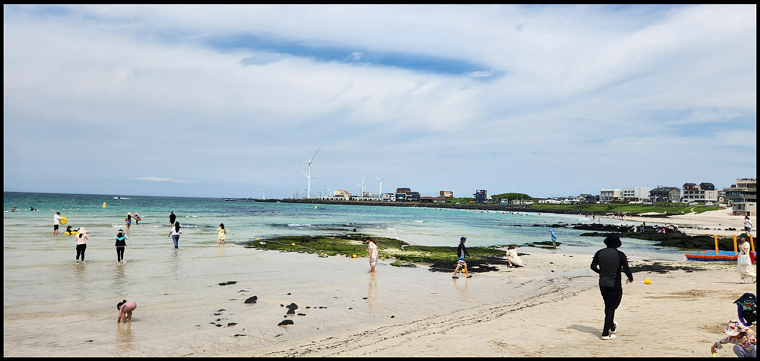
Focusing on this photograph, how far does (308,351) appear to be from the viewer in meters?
10.5

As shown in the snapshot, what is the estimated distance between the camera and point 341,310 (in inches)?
587

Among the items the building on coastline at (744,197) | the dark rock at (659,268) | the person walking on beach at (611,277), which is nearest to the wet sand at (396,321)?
the person walking on beach at (611,277)

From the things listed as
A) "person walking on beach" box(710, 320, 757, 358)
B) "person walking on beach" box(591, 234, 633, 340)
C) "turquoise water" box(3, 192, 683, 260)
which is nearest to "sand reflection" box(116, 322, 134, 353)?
"person walking on beach" box(591, 234, 633, 340)

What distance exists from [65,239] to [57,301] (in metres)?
25.1

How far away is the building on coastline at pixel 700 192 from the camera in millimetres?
187000

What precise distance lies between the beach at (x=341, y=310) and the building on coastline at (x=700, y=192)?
19831 centimetres

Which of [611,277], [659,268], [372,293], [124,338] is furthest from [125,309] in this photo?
[659,268]

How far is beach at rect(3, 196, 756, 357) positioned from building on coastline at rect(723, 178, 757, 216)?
297 ft

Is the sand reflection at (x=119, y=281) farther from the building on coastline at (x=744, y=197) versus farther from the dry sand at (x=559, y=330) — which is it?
the building on coastline at (x=744, y=197)

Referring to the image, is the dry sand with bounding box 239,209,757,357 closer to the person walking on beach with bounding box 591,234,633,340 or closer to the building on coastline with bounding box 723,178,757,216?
the person walking on beach with bounding box 591,234,633,340

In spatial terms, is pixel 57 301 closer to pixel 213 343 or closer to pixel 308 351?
pixel 213 343

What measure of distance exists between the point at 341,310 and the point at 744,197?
130175mm

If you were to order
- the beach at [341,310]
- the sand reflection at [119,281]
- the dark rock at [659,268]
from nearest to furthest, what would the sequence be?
the beach at [341,310]
the sand reflection at [119,281]
the dark rock at [659,268]

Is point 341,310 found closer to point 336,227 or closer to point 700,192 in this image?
point 336,227
